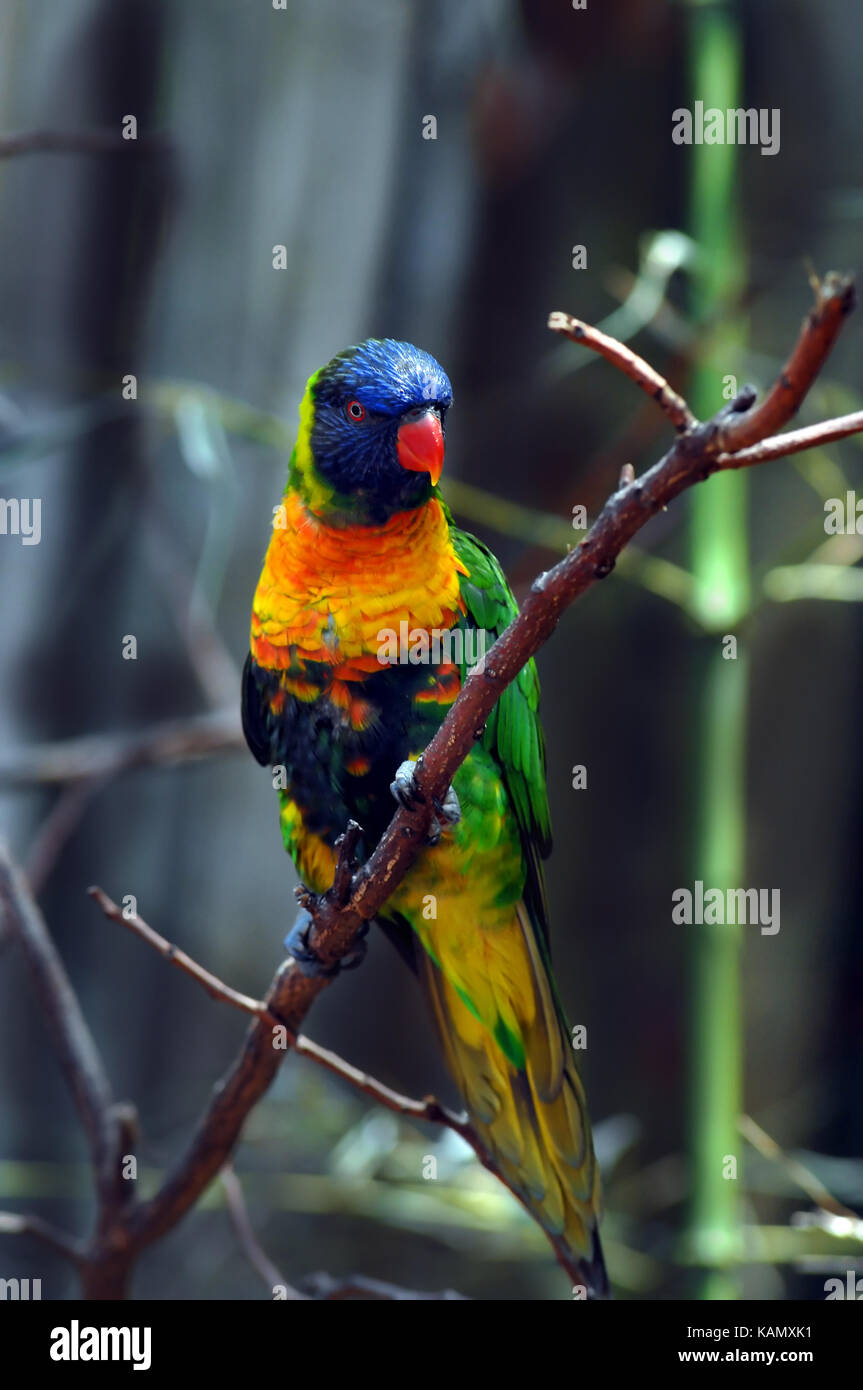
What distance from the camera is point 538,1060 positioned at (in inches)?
44.8

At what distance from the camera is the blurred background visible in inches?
69.7

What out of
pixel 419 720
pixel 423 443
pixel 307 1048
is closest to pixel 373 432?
pixel 423 443

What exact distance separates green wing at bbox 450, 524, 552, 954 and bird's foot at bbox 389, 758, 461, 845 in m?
0.08

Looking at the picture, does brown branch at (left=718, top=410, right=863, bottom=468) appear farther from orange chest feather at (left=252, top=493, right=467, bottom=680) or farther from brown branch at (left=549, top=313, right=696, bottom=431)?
orange chest feather at (left=252, top=493, right=467, bottom=680)

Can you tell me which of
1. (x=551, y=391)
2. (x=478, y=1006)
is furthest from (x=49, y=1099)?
(x=551, y=391)

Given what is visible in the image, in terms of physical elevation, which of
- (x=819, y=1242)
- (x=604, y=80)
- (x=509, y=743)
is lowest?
(x=819, y=1242)

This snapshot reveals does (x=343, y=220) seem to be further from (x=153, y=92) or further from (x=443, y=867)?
(x=443, y=867)

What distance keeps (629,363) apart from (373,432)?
0.43 m

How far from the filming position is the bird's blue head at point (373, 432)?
101 cm

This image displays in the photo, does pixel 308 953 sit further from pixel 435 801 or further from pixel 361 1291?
pixel 361 1291

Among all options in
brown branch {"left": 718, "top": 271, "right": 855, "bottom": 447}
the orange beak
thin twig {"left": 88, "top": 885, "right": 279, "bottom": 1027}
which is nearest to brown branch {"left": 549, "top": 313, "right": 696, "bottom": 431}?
brown branch {"left": 718, "top": 271, "right": 855, "bottom": 447}

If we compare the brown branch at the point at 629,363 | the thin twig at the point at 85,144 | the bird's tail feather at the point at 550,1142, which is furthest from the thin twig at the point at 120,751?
the brown branch at the point at 629,363

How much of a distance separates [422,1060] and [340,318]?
123cm

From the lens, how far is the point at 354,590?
3.55ft
